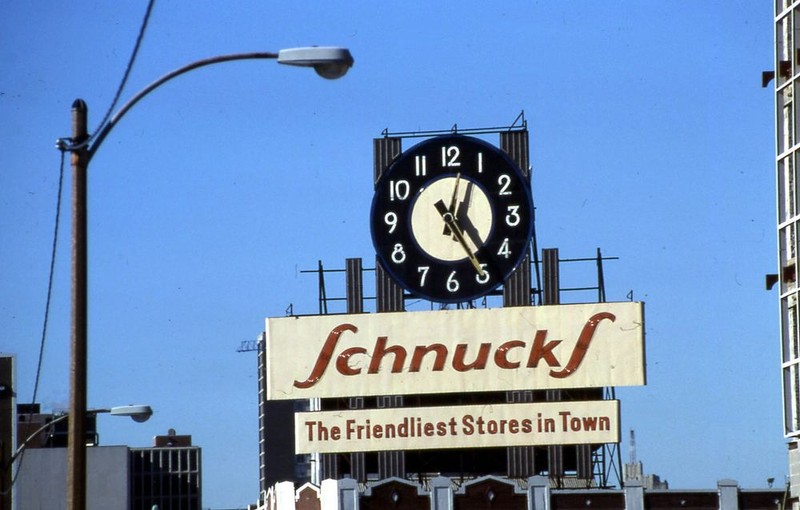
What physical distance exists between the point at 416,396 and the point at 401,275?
4159 mm

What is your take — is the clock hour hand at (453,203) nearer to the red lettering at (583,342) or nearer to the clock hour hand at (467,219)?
the clock hour hand at (467,219)

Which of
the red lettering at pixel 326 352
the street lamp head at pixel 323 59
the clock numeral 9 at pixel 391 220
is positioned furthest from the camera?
the clock numeral 9 at pixel 391 220

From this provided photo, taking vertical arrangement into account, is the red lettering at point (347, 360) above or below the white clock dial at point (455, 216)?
below

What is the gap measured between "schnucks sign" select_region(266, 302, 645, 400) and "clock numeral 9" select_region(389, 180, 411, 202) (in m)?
3.84

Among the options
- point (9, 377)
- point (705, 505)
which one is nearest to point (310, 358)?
point (705, 505)

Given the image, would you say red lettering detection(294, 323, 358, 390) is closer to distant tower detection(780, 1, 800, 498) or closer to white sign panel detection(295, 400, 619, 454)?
white sign panel detection(295, 400, 619, 454)

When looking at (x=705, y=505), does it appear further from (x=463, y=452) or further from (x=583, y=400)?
(x=463, y=452)

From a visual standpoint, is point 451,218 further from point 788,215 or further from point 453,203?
point 788,215

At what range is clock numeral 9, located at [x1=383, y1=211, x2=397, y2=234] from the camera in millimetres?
55094

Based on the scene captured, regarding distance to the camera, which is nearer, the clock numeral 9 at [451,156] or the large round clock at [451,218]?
the large round clock at [451,218]

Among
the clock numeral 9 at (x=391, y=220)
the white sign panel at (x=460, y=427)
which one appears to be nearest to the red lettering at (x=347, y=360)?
the white sign panel at (x=460, y=427)

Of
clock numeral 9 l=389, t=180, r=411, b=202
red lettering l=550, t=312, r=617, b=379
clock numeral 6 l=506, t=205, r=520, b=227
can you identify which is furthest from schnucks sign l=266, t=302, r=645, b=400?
clock numeral 9 l=389, t=180, r=411, b=202

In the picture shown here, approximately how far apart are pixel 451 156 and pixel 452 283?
4.05m

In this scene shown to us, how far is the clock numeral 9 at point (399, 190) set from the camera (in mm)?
55156
